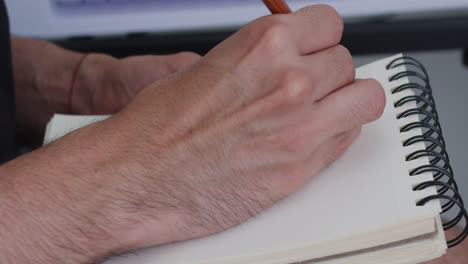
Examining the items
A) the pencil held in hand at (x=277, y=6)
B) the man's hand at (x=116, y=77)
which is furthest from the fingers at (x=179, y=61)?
the pencil held in hand at (x=277, y=6)

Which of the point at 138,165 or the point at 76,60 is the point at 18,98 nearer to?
the point at 76,60

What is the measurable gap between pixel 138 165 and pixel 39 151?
0.26 ft

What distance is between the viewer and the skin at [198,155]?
1.31 feet

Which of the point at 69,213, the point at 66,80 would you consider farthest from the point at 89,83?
the point at 69,213

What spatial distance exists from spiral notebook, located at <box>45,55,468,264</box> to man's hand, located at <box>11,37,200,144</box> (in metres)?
0.24

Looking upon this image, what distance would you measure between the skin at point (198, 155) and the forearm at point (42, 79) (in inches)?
10.7

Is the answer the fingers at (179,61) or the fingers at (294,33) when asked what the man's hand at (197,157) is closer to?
the fingers at (294,33)

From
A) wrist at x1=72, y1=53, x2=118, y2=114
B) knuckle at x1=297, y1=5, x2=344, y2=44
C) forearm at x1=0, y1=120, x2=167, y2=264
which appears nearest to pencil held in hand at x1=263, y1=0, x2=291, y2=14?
knuckle at x1=297, y1=5, x2=344, y2=44

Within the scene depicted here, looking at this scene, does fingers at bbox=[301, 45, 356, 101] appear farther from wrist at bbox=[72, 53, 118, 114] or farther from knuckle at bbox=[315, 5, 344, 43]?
wrist at bbox=[72, 53, 118, 114]

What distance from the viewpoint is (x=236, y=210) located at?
0.41 m

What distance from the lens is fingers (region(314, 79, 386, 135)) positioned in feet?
1.35

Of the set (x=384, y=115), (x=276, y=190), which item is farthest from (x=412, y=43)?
(x=276, y=190)

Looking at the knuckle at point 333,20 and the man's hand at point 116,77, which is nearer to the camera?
the knuckle at point 333,20

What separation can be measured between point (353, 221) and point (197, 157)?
0.36 ft
